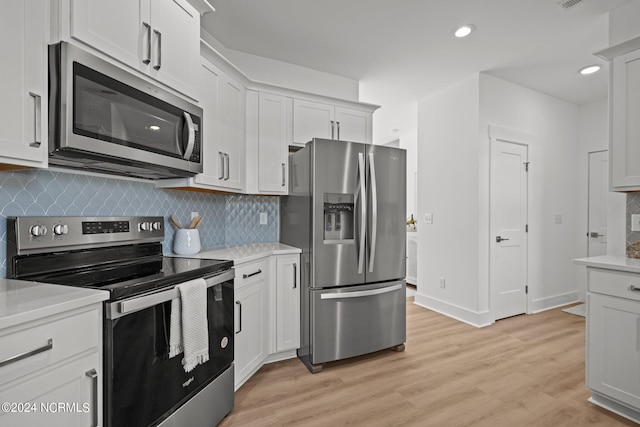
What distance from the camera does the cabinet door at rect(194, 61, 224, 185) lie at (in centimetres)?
223

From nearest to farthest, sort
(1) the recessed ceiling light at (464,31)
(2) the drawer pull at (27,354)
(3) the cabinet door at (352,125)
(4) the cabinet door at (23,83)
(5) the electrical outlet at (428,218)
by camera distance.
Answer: (2) the drawer pull at (27,354) < (4) the cabinet door at (23,83) < (1) the recessed ceiling light at (464,31) < (3) the cabinet door at (352,125) < (5) the electrical outlet at (428,218)

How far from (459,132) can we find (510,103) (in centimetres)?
75

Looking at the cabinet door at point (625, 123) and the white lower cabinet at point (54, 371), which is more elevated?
the cabinet door at point (625, 123)

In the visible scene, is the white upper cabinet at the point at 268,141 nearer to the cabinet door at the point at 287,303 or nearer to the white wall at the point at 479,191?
the cabinet door at the point at 287,303

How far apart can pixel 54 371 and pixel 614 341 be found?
2.81 metres

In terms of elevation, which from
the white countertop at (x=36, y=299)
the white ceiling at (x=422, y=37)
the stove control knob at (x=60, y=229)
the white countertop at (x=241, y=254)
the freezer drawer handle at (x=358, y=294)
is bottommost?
the freezer drawer handle at (x=358, y=294)

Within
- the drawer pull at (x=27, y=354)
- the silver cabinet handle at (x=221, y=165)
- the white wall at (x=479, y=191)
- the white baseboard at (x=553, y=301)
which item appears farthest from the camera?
the white baseboard at (x=553, y=301)

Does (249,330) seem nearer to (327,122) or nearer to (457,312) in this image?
(327,122)

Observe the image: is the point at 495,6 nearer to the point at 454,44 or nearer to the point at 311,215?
the point at 454,44

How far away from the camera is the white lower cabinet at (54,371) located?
887 mm

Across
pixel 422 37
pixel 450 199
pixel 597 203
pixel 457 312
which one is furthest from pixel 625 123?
pixel 597 203

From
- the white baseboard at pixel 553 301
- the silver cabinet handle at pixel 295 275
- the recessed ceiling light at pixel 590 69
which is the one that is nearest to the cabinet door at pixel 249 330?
the silver cabinet handle at pixel 295 275

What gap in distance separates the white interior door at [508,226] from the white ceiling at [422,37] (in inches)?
34.9

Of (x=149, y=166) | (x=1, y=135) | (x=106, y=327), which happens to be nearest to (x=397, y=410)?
(x=106, y=327)
